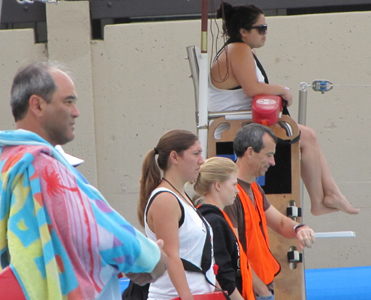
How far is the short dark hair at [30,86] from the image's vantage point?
4.99 feet

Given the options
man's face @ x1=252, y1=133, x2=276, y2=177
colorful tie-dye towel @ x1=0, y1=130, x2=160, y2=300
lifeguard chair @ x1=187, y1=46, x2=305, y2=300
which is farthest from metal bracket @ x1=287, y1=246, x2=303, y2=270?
colorful tie-dye towel @ x1=0, y1=130, x2=160, y2=300

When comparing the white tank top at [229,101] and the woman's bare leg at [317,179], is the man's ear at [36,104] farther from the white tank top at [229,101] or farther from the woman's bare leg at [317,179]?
the woman's bare leg at [317,179]

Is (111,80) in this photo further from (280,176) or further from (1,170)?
(1,170)

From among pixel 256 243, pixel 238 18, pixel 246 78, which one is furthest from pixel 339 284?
pixel 238 18

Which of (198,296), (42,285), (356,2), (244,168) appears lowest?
(198,296)

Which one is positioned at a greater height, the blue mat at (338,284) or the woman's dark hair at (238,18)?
the woman's dark hair at (238,18)

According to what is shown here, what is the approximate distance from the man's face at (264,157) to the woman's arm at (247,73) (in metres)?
0.40

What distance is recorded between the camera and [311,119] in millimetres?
5648

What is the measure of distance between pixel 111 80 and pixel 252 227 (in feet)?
10.1

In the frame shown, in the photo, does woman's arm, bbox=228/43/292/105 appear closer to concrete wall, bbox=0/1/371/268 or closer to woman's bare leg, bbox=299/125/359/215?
woman's bare leg, bbox=299/125/359/215

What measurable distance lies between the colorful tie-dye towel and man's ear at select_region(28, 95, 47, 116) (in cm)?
10

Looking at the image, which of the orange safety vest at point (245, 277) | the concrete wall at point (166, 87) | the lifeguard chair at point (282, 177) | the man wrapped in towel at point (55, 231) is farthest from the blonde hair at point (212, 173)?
the concrete wall at point (166, 87)

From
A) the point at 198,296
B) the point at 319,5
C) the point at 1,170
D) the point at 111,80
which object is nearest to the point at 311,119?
the point at 319,5

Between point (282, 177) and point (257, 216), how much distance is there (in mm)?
687
